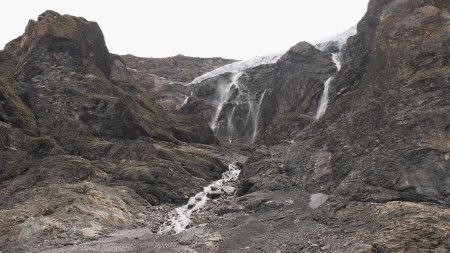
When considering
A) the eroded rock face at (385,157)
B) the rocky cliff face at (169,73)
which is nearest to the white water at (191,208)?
the eroded rock face at (385,157)

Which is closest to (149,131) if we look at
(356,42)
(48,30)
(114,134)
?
(114,134)

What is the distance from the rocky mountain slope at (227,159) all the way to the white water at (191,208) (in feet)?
3.65

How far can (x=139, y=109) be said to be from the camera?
204 ft

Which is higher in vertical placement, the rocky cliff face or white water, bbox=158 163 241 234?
the rocky cliff face

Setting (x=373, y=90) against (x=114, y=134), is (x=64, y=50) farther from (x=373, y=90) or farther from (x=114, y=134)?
(x=373, y=90)

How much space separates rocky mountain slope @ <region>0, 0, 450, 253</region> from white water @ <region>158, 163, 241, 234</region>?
43.8 inches

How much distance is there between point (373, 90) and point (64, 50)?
46.6 metres

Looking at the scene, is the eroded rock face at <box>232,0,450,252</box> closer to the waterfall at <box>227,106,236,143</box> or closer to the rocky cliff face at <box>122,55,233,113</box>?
the waterfall at <box>227,106,236,143</box>

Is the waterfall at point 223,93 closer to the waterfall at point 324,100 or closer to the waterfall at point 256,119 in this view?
the waterfall at point 256,119

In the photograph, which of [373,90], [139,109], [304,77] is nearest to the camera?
[373,90]

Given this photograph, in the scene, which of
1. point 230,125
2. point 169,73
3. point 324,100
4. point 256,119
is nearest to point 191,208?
point 324,100

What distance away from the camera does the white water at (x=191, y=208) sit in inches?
1271

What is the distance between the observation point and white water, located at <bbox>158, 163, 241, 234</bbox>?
3228 centimetres

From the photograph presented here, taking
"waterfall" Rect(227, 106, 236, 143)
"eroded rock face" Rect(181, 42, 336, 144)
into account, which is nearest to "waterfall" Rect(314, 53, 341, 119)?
"eroded rock face" Rect(181, 42, 336, 144)
